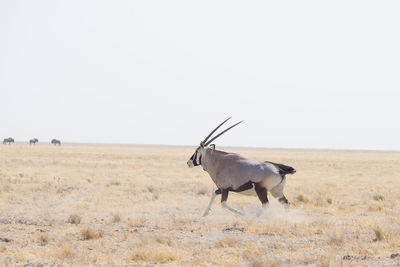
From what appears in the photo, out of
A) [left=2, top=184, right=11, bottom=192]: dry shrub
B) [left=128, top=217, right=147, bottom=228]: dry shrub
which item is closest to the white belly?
[left=128, top=217, right=147, bottom=228]: dry shrub

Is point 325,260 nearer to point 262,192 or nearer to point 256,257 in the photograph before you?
point 256,257

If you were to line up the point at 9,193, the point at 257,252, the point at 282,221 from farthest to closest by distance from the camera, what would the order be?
the point at 9,193, the point at 282,221, the point at 257,252

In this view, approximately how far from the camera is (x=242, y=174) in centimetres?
1226

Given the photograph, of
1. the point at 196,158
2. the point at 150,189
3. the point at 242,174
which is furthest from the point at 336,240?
the point at 150,189

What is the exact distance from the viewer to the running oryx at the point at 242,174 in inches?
479

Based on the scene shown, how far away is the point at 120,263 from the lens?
312 inches

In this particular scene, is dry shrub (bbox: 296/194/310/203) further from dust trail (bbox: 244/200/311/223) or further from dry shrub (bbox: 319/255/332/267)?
dry shrub (bbox: 319/255/332/267)

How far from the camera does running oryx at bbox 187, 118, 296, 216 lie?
12172 mm

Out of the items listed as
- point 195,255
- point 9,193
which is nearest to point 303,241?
point 195,255

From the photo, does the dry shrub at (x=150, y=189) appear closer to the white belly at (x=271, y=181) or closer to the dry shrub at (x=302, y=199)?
the dry shrub at (x=302, y=199)

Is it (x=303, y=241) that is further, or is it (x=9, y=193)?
(x=9, y=193)

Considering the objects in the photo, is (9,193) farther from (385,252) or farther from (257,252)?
(385,252)

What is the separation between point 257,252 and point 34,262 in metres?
3.40

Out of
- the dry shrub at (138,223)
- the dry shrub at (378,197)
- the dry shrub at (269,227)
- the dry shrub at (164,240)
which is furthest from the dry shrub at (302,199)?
the dry shrub at (164,240)
